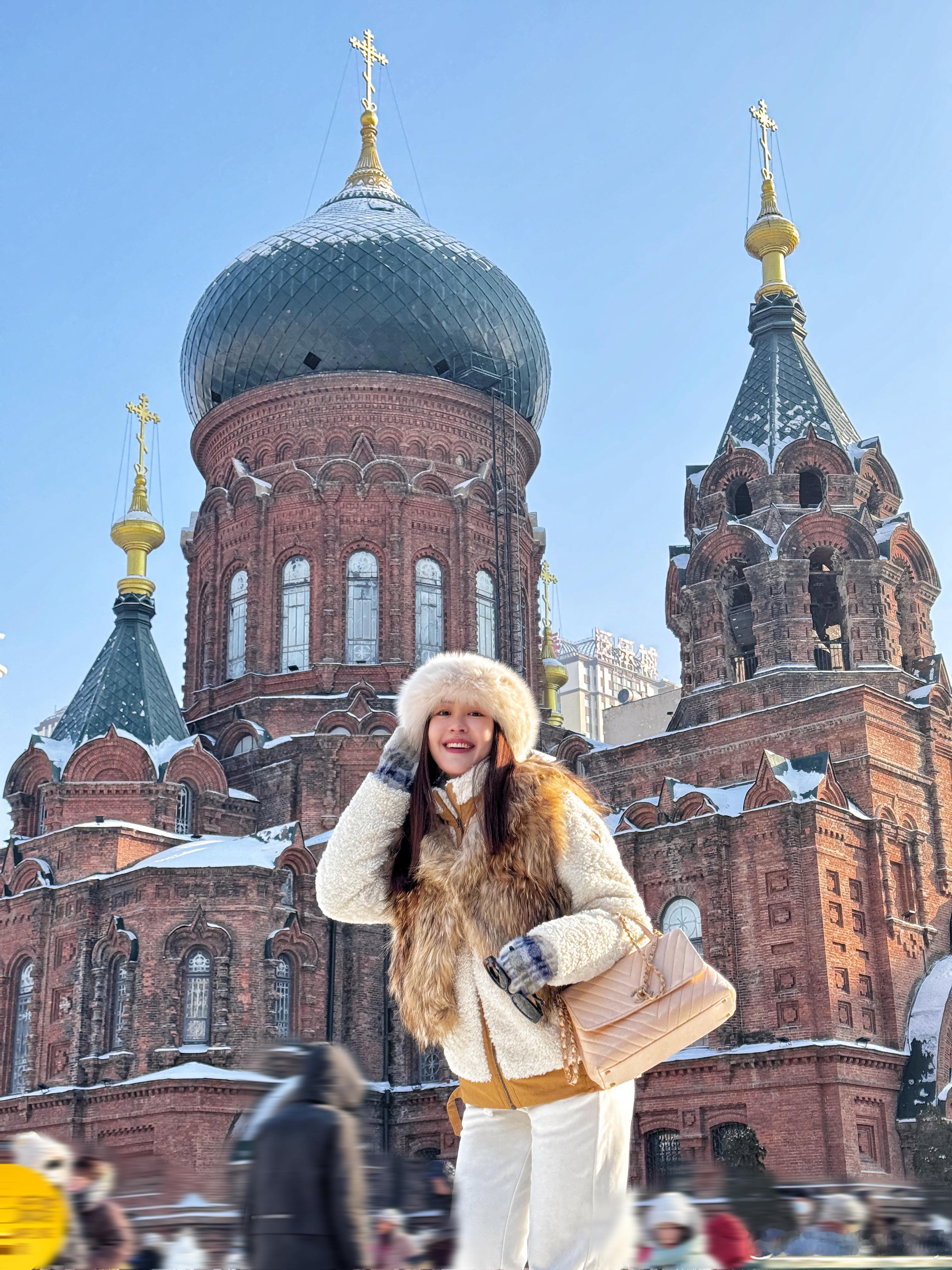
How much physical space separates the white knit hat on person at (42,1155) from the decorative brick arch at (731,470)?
20.4 metres

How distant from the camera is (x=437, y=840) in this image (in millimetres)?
3814

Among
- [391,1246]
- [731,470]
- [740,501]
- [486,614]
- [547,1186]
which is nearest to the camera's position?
[547,1186]

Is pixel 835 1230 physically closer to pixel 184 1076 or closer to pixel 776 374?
pixel 184 1076

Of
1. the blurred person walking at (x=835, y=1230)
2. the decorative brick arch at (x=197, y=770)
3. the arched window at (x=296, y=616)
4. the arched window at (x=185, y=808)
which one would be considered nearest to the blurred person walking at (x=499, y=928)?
the blurred person walking at (x=835, y=1230)

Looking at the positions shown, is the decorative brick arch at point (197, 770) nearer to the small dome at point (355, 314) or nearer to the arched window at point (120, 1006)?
the arched window at point (120, 1006)

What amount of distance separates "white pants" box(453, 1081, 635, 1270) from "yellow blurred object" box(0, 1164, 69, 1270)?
39.0 inches

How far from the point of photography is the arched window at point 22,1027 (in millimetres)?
21703

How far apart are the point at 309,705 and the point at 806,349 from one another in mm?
10488

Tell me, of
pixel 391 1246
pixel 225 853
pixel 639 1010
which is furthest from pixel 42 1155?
pixel 225 853

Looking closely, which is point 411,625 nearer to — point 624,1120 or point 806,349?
point 806,349

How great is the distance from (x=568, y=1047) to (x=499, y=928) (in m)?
0.32

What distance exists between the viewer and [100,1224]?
474cm

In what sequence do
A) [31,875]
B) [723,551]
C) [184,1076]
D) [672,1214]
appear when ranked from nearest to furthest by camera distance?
1. [672,1214]
2. [184,1076]
3. [31,875]
4. [723,551]

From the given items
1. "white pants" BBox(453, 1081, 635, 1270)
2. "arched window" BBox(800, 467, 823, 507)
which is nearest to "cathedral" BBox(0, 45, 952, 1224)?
"arched window" BBox(800, 467, 823, 507)
